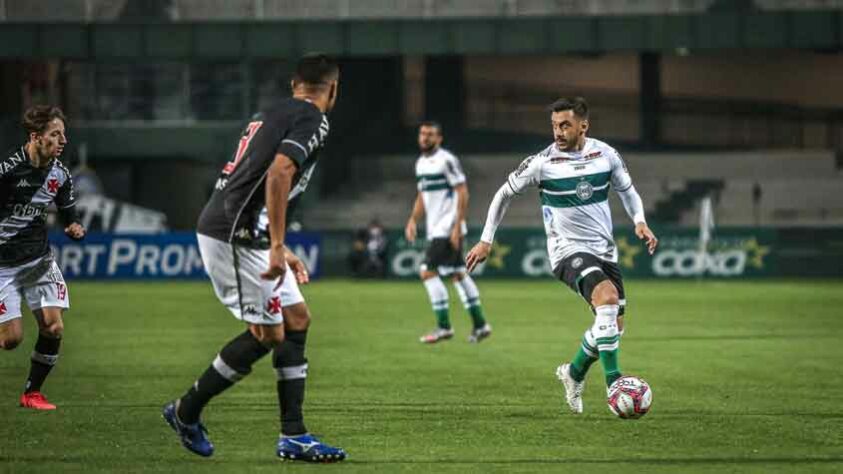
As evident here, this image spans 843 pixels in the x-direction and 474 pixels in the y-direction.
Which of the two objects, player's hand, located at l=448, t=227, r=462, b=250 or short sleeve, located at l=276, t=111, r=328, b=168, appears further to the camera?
player's hand, located at l=448, t=227, r=462, b=250

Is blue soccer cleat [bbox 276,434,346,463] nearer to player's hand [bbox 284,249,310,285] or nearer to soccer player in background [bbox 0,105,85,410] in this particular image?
player's hand [bbox 284,249,310,285]

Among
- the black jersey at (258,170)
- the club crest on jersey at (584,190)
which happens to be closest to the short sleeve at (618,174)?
the club crest on jersey at (584,190)

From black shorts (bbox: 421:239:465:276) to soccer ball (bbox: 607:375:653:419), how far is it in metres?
7.69

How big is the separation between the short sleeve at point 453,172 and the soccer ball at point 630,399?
7482 mm

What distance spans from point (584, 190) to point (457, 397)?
2.04 meters

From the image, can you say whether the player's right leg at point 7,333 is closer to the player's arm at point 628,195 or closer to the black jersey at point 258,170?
the black jersey at point 258,170

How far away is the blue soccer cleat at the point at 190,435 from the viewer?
8352 millimetres

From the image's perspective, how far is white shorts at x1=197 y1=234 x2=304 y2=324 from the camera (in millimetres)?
8133

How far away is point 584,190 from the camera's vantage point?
429 inches

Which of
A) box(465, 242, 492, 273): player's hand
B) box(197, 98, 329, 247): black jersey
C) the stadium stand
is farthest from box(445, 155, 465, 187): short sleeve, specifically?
the stadium stand

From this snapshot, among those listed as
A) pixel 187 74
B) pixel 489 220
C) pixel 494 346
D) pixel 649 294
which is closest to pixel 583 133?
pixel 489 220

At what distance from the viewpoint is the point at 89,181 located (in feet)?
130

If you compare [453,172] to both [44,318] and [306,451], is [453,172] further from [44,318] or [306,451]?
[306,451]

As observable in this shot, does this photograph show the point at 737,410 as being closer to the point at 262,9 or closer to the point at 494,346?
the point at 494,346
